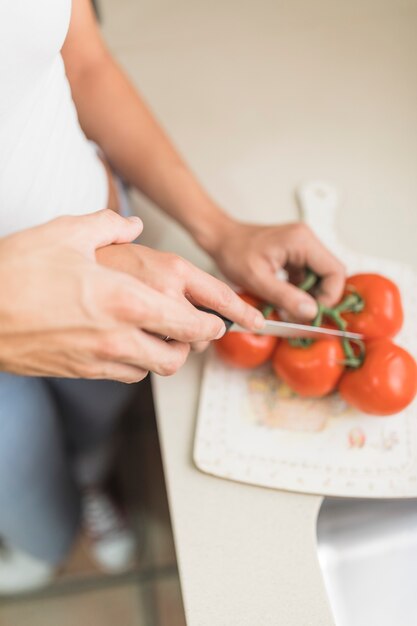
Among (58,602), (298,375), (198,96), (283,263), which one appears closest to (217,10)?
(198,96)

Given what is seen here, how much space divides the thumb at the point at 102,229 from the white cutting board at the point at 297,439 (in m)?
0.23

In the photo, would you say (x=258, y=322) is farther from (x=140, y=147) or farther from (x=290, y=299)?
(x=140, y=147)

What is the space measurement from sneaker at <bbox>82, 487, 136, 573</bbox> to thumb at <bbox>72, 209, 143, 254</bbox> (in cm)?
90

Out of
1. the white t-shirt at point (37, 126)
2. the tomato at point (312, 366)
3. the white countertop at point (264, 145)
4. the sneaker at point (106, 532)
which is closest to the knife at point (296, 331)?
the tomato at point (312, 366)

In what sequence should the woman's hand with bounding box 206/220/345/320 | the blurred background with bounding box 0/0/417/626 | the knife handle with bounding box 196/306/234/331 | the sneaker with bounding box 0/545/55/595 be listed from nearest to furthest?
the knife handle with bounding box 196/306/234/331, the woman's hand with bounding box 206/220/345/320, the blurred background with bounding box 0/0/417/626, the sneaker with bounding box 0/545/55/595

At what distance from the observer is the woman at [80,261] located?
1.44ft

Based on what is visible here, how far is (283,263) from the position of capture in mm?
706

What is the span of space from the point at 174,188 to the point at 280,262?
0.17m

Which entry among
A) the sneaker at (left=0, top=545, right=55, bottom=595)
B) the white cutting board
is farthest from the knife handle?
the sneaker at (left=0, top=545, right=55, bottom=595)

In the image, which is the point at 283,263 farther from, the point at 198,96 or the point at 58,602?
the point at 58,602

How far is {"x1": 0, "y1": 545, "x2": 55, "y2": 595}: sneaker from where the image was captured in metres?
1.20

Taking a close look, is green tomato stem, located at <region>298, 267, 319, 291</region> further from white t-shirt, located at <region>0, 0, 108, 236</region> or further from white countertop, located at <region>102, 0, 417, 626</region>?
white t-shirt, located at <region>0, 0, 108, 236</region>

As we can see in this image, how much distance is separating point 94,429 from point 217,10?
2.64 ft

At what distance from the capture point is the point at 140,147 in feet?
2.56
